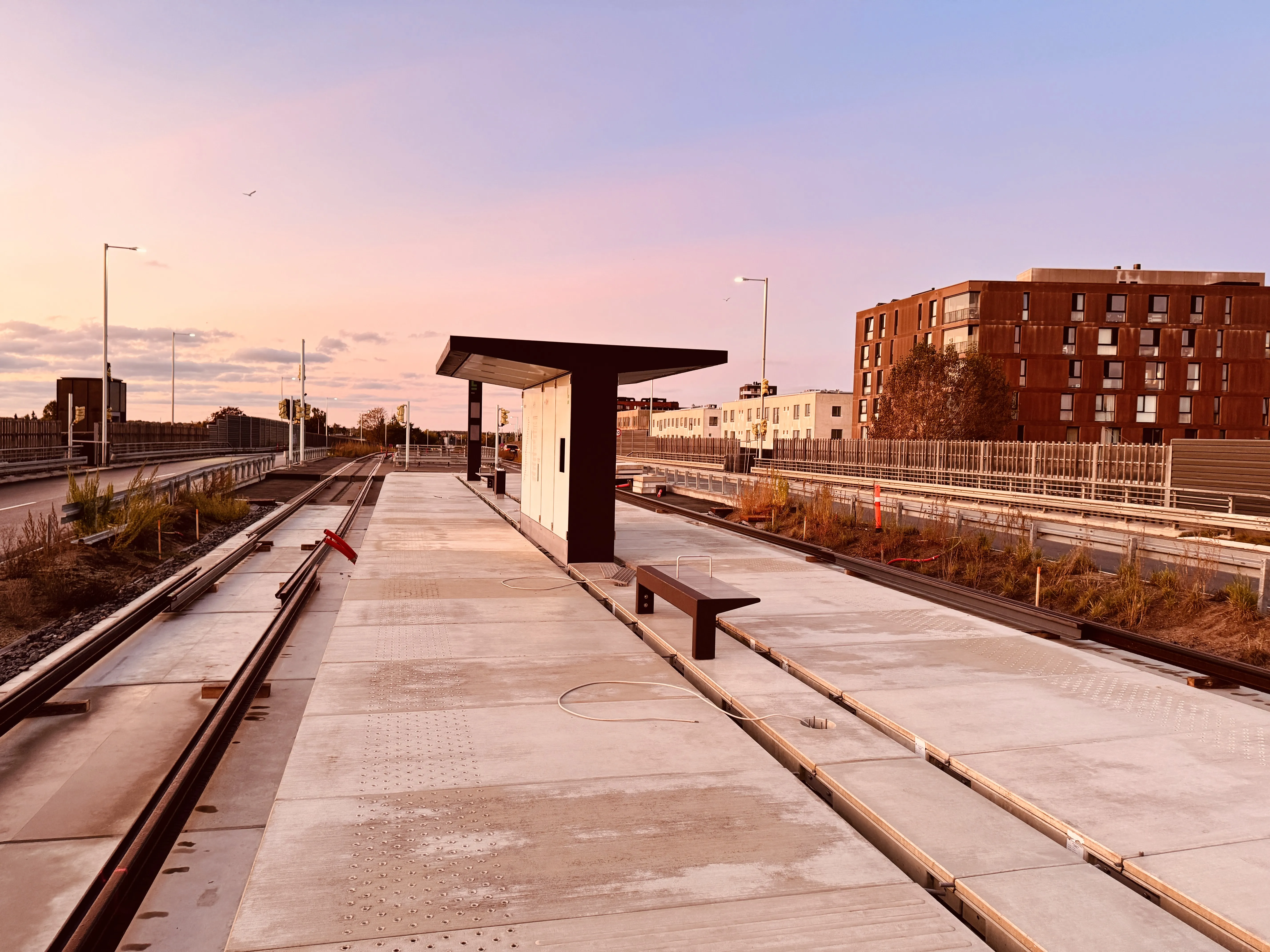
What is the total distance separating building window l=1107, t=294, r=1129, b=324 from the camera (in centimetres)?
6000

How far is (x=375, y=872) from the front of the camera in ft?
13.5

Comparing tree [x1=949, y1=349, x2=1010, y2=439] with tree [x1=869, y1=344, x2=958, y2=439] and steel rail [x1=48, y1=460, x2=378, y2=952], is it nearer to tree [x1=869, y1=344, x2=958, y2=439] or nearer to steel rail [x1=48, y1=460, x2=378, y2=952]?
tree [x1=869, y1=344, x2=958, y2=439]

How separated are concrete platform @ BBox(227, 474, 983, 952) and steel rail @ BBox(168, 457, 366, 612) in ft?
14.8

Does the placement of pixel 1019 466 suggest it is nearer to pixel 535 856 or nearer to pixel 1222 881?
pixel 1222 881

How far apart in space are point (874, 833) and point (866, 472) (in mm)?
42008

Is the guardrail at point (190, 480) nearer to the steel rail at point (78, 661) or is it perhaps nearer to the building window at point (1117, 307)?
the steel rail at point (78, 661)

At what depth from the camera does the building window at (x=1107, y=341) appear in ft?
198

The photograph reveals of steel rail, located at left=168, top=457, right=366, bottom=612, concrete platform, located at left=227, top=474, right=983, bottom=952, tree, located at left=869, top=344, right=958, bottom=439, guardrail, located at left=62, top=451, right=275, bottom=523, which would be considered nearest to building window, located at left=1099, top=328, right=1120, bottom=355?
A: tree, located at left=869, top=344, right=958, bottom=439

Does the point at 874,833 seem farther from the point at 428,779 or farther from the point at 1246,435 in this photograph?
the point at 1246,435

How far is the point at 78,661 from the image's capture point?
8289 mm

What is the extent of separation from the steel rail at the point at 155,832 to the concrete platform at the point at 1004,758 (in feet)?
12.8

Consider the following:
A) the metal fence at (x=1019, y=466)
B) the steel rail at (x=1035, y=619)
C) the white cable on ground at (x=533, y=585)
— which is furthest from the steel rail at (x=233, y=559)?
the metal fence at (x=1019, y=466)

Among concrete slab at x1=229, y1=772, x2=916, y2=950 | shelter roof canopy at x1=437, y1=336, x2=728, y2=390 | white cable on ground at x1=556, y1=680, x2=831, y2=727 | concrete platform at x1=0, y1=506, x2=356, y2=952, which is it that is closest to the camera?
concrete slab at x1=229, y1=772, x2=916, y2=950

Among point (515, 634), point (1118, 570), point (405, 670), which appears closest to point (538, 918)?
point (405, 670)
